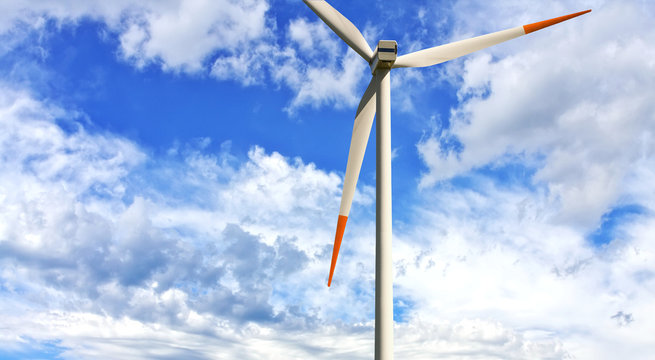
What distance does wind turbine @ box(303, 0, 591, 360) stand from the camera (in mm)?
27188

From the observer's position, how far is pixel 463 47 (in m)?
34.3

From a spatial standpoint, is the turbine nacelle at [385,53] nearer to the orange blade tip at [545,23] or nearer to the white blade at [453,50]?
the white blade at [453,50]

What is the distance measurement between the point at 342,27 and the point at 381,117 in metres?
6.98

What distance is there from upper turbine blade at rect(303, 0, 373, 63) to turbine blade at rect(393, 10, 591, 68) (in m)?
2.27

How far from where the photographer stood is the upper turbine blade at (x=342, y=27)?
108 feet

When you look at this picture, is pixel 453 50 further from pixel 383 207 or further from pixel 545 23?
pixel 383 207

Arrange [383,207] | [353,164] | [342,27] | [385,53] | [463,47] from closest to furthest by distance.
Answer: [383,207]
[385,53]
[353,164]
[342,27]
[463,47]

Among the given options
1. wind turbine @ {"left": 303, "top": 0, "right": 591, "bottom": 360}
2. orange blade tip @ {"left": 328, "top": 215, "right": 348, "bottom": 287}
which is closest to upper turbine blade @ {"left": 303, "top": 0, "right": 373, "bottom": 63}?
wind turbine @ {"left": 303, "top": 0, "right": 591, "bottom": 360}

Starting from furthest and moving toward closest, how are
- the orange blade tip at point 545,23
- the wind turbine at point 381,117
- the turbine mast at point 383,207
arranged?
1. the orange blade tip at point 545,23
2. the wind turbine at point 381,117
3. the turbine mast at point 383,207

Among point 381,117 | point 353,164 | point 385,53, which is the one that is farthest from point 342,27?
point 353,164

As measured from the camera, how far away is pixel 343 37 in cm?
3338

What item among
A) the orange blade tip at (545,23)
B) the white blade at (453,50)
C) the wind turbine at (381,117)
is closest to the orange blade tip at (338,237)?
the wind turbine at (381,117)

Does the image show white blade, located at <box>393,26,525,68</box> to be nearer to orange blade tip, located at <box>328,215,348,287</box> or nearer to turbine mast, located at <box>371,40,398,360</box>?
turbine mast, located at <box>371,40,398,360</box>

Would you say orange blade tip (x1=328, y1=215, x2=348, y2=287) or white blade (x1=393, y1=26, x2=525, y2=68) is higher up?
white blade (x1=393, y1=26, x2=525, y2=68)
